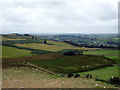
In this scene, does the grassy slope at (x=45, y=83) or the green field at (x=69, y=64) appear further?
the green field at (x=69, y=64)

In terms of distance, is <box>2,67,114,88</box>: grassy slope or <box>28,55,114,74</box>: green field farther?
<box>28,55,114,74</box>: green field

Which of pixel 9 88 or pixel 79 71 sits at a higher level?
pixel 9 88

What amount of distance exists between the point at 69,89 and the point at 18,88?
20.3ft

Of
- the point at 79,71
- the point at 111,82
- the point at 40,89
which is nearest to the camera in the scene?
the point at 40,89

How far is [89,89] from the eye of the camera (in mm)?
14445

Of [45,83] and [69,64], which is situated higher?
[45,83]

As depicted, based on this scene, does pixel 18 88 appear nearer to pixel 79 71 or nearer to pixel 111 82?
pixel 111 82

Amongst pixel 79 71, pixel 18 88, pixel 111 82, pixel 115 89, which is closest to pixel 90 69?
pixel 79 71

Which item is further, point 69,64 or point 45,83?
point 69,64

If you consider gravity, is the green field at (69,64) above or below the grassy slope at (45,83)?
below

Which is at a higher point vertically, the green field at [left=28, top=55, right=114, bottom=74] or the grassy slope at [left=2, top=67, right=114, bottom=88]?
the grassy slope at [left=2, top=67, right=114, bottom=88]

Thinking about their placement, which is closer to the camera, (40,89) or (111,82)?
(40,89)

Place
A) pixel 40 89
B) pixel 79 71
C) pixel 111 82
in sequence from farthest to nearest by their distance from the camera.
Result: pixel 79 71
pixel 111 82
pixel 40 89

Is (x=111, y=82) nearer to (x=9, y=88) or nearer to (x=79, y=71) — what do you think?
(x=79, y=71)
